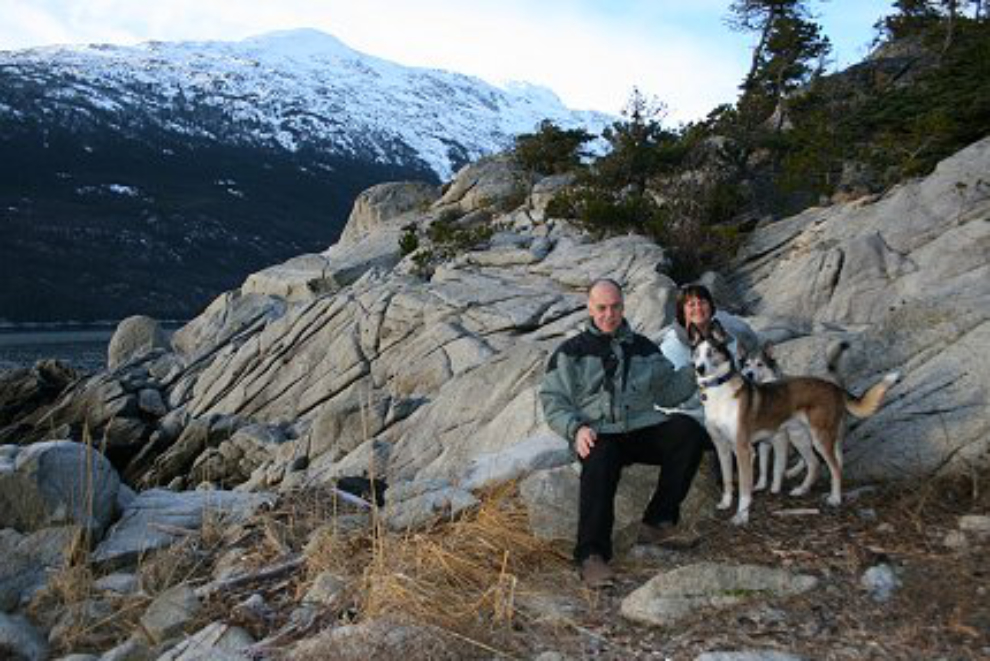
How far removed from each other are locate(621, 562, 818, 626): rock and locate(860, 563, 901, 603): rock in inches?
12.2

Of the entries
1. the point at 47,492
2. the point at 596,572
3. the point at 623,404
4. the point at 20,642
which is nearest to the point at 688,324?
the point at 623,404

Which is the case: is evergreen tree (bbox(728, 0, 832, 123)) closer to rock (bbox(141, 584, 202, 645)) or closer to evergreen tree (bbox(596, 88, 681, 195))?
evergreen tree (bbox(596, 88, 681, 195))

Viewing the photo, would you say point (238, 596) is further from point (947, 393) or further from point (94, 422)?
point (94, 422)

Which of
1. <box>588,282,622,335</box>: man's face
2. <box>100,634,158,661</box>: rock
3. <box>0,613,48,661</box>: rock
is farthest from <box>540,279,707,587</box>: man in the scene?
<box>0,613,48,661</box>: rock

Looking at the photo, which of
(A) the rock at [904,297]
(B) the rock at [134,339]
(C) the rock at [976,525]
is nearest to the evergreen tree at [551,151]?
(A) the rock at [904,297]

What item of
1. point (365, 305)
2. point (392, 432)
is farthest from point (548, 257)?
point (392, 432)

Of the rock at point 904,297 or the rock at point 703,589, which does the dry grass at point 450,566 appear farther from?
the rock at point 904,297

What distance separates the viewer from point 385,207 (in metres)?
35.9

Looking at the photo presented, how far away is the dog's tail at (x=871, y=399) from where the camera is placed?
6.62m

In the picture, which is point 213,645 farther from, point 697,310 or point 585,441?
point 697,310

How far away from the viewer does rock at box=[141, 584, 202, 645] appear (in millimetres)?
6074

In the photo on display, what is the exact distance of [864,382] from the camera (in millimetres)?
8039

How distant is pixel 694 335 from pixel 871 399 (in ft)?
4.70

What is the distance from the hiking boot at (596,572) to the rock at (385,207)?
96.3 feet
